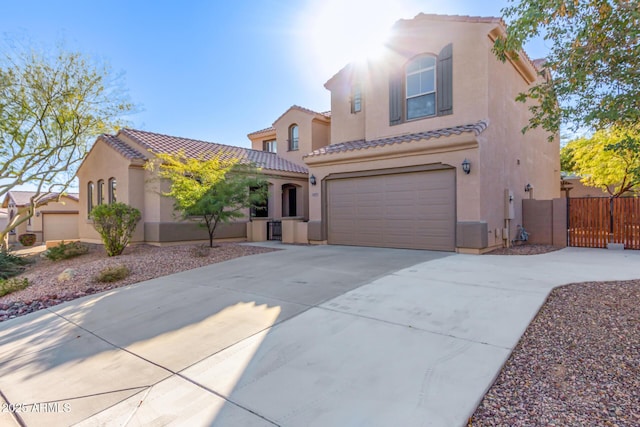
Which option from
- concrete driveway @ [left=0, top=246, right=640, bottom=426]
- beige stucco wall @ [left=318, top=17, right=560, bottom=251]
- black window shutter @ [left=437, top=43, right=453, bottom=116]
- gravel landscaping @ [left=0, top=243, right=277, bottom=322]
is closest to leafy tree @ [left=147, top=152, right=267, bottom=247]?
gravel landscaping @ [left=0, top=243, right=277, bottom=322]

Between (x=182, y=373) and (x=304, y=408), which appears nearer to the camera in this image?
(x=304, y=408)

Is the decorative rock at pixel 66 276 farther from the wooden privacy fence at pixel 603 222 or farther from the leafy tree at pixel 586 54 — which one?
the wooden privacy fence at pixel 603 222

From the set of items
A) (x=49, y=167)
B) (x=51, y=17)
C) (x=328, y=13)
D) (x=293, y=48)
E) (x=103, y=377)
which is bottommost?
(x=103, y=377)

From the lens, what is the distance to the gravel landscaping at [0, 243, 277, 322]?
23.7ft

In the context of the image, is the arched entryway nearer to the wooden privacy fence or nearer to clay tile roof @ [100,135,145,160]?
clay tile roof @ [100,135,145,160]

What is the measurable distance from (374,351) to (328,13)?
781 cm

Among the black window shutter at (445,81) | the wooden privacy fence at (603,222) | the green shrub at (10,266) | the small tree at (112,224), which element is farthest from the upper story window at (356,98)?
the green shrub at (10,266)

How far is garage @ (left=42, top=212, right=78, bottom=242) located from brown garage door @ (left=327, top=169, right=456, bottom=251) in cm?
2523

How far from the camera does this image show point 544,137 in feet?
55.9

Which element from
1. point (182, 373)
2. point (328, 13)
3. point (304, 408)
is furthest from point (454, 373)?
point (328, 13)

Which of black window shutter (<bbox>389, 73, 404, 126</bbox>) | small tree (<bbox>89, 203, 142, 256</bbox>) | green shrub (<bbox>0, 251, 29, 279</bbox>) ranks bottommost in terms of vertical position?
green shrub (<bbox>0, 251, 29, 279</bbox>)

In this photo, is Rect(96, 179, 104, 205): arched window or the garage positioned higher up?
Rect(96, 179, 104, 205): arched window

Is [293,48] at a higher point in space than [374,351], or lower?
higher

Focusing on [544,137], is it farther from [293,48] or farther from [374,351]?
[374,351]
